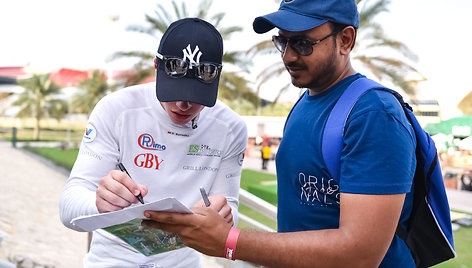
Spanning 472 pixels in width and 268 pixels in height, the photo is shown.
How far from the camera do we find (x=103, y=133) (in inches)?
76.5

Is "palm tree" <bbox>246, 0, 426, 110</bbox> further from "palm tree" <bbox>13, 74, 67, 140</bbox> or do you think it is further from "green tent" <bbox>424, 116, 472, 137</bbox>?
"palm tree" <bbox>13, 74, 67, 140</bbox>

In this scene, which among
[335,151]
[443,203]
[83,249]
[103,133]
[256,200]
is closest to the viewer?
[335,151]

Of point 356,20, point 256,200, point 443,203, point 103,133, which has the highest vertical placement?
point 356,20

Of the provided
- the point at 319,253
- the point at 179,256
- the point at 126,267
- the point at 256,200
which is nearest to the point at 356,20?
the point at 319,253

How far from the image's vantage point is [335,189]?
5.32 ft

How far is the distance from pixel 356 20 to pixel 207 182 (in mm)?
1069

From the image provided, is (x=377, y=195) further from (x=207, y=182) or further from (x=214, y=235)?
(x=207, y=182)

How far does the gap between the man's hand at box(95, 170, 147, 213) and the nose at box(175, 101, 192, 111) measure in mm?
532

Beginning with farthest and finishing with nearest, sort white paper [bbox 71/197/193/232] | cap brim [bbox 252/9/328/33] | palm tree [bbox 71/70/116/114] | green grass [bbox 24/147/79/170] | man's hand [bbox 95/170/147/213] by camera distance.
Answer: palm tree [bbox 71/70/116/114] < green grass [bbox 24/147/79/170] < cap brim [bbox 252/9/328/33] < man's hand [bbox 95/170/147/213] < white paper [bbox 71/197/193/232]

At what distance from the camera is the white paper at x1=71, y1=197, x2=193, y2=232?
1.31 metres

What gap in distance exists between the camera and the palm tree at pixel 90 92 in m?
32.7

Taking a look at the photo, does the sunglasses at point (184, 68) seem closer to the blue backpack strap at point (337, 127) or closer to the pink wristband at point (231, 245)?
the blue backpack strap at point (337, 127)

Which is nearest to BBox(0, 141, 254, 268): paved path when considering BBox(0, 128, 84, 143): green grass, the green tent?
the green tent

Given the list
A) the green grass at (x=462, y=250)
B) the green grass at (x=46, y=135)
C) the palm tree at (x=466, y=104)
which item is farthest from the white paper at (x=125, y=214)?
the green grass at (x=46, y=135)
